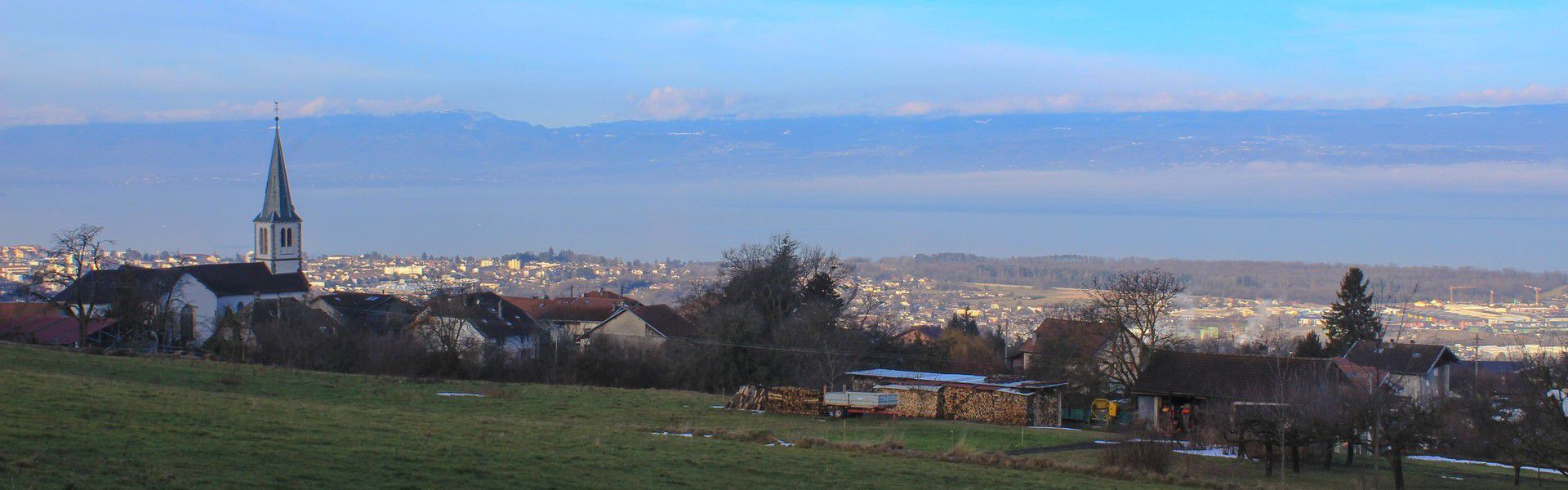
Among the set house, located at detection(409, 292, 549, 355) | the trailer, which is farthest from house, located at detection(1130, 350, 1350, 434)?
house, located at detection(409, 292, 549, 355)

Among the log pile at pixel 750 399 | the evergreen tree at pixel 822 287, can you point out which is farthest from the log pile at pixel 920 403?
the evergreen tree at pixel 822 287

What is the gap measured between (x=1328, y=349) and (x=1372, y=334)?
17.9 ft

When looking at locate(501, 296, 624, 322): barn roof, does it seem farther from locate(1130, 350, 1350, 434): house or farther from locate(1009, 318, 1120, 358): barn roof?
locate(1130, 350, 1350, 434): house

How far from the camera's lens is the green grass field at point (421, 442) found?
1343cm

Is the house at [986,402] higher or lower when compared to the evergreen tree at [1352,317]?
lower

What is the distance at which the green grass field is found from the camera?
13.4 m

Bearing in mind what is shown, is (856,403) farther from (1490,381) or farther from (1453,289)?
(1453,289)

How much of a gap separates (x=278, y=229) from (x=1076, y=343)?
232 ft

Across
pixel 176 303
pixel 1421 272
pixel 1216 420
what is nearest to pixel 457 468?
pixel 1216 420

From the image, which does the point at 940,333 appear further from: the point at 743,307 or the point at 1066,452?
the point at 1066,452

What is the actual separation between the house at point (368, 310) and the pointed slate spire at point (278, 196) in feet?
86.6

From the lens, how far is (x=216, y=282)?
253 ft

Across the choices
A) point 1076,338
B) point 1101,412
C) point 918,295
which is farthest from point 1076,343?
point 918,295

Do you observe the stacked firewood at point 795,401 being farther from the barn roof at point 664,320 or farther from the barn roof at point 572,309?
the barn roof at point 572,309
